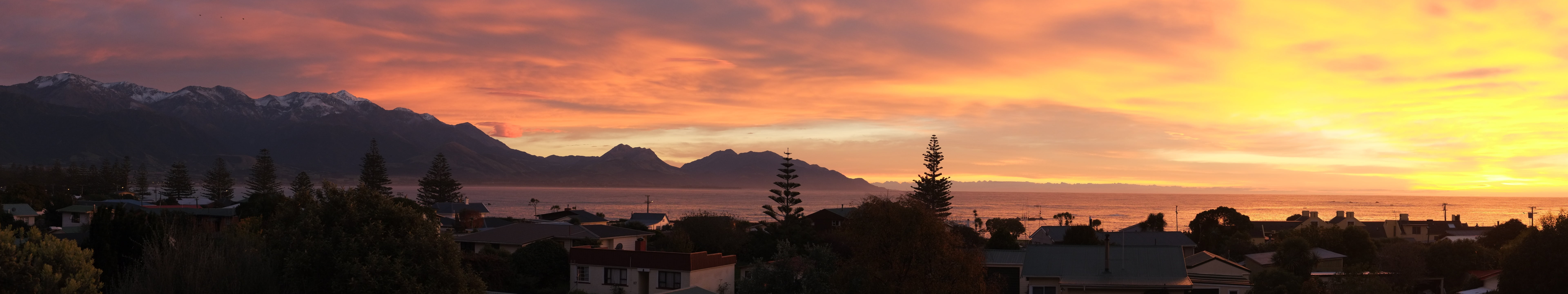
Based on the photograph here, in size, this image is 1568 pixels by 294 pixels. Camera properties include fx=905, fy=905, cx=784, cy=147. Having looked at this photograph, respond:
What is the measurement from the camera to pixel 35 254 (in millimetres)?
18656

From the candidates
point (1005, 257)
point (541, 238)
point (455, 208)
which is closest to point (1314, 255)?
point (1005, 257)

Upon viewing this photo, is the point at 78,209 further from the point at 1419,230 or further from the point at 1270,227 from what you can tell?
the point at 1419,230

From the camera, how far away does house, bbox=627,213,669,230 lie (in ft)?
278

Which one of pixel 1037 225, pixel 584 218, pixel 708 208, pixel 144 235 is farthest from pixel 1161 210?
pixel 144 235

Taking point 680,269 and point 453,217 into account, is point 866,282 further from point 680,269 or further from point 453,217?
point 453,217

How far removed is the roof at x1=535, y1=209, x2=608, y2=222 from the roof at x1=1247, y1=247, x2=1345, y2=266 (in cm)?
4965

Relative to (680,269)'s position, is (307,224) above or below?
above

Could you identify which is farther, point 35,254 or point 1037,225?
point 1037,225

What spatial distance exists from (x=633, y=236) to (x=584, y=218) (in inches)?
1410

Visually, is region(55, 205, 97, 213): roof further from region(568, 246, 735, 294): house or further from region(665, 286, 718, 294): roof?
region(665, 286, 718, 294): roof

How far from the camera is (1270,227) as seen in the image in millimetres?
80438

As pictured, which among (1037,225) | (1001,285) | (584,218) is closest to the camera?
(1001,285)

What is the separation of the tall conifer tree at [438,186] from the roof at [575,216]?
22.8 m

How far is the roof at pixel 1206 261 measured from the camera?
118ft
